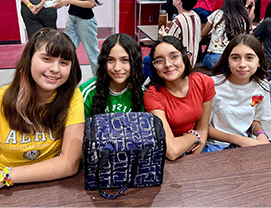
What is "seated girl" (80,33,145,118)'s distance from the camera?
1509 mm

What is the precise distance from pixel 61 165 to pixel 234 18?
2.59 meters

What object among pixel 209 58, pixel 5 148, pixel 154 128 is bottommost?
pixel 209 58

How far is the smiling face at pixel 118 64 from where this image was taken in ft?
4.91

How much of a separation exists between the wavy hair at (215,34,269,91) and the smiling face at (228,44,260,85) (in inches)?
1.1

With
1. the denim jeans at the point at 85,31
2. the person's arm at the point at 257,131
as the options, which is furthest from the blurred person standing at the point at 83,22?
the person's arm at the point at 257,131

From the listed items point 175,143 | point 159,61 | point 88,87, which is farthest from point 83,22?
point 175,143

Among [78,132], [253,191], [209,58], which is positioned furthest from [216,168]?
[209,58]

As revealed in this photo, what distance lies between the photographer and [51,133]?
1.21 metres

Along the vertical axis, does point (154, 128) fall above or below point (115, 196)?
above

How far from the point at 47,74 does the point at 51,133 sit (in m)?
0.26

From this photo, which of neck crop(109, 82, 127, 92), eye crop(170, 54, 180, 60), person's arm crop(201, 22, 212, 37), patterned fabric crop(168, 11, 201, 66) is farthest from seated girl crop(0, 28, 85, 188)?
person's arm crop(201, 22, 212, 37)

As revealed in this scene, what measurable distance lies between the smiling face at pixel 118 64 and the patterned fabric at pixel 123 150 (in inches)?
18.3

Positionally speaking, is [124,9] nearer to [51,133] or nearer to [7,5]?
[7,5]

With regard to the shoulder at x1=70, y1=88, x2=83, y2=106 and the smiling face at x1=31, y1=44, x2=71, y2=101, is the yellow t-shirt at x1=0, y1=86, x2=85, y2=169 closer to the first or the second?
the shoulder at x1=70, y1=88, x2=83, y2=106
